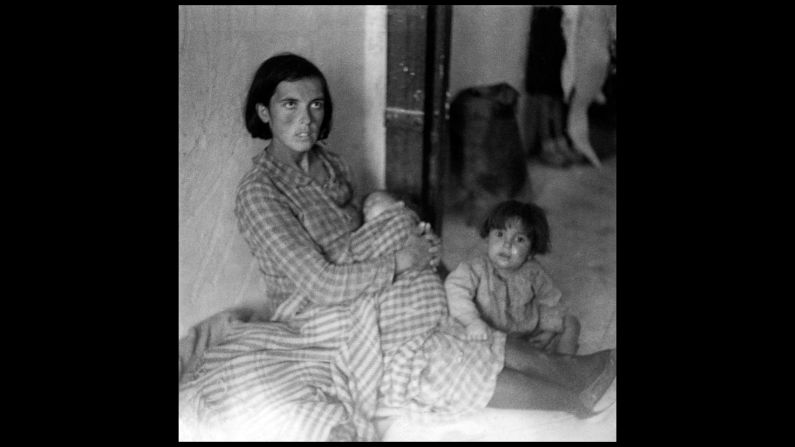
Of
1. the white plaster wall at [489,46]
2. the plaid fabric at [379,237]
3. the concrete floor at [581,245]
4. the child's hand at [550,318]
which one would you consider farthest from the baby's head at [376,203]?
the child's hand at [550,318]

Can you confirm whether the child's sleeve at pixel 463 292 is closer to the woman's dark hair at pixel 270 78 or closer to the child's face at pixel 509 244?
the child's face at pixel 509 244

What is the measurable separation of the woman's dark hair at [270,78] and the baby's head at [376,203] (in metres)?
0.28

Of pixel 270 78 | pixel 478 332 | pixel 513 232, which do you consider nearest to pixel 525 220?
pixel 513 232

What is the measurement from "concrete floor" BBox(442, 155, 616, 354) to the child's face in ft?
0.18

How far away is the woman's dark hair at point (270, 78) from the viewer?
2.35m

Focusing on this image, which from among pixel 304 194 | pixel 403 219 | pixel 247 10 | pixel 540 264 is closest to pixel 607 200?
pixel 540 264

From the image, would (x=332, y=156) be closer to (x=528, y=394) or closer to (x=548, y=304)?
(x=548, y=304)

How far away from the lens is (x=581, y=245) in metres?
2.54

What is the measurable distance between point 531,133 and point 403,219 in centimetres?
48

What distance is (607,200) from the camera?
102 inches

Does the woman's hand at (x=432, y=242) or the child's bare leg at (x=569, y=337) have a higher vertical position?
the woman's hand at (x=432, y=242)

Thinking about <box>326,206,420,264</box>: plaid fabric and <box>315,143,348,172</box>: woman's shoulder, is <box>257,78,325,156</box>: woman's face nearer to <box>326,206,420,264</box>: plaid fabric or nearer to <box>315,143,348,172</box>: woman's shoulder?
<box>315,143,348,172</box>: woman's shoulder

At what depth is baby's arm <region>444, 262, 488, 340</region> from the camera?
2.37 meters

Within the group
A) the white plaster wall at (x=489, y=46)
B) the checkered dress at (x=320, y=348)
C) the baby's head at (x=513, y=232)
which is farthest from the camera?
the white plaster wall at (x=489, y=46)
